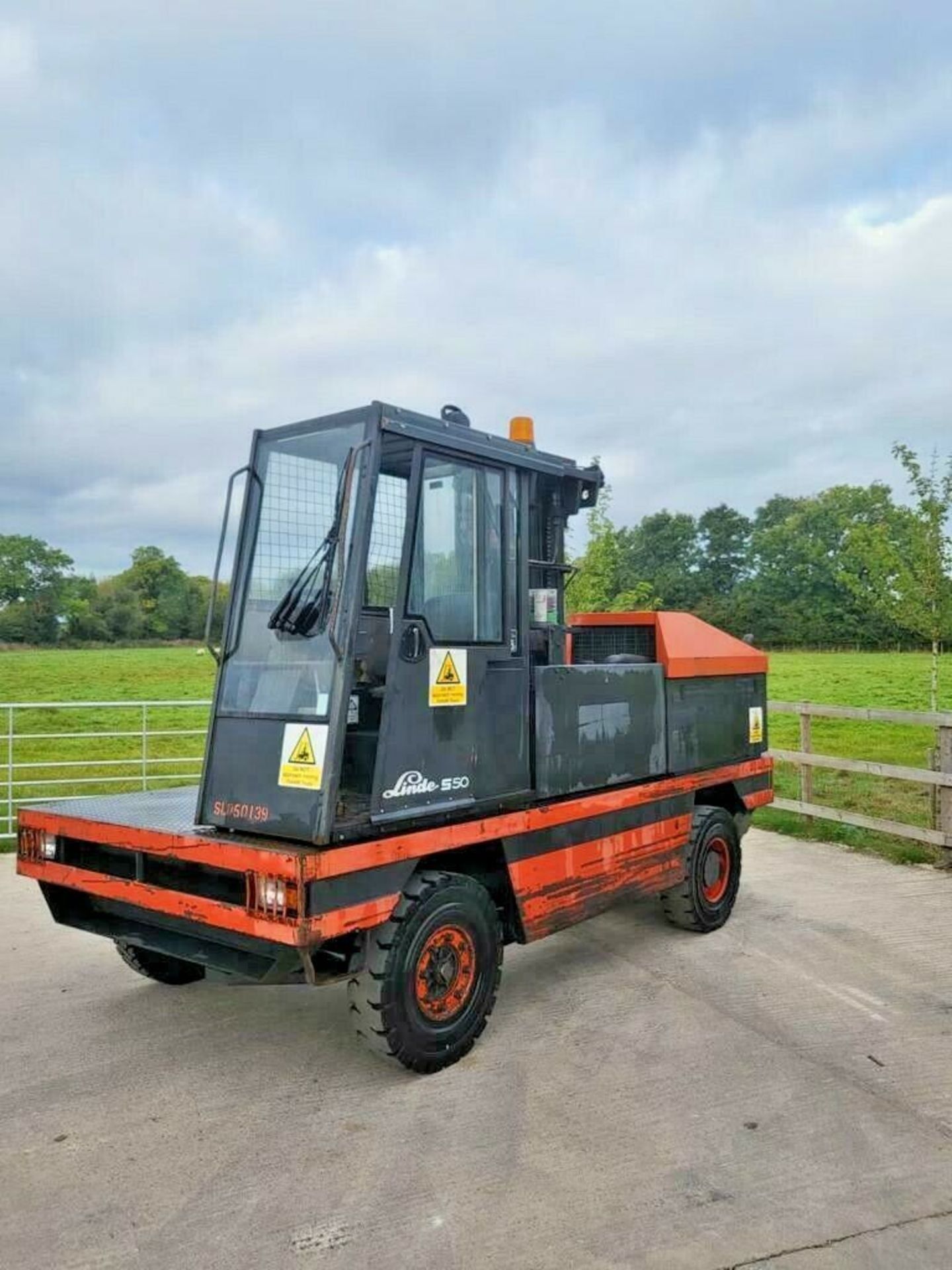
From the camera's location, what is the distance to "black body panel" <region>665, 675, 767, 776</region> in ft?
17.7

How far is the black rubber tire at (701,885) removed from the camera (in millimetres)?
5492

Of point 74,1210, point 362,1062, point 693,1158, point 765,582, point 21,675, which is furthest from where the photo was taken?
point 765,582

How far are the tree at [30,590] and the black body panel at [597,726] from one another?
41.7 meters

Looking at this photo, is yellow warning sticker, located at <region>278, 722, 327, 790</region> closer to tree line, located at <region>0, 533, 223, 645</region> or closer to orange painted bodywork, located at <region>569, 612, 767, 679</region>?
orange painted bodywork, located at <region>569, 612, 767, 679</region>

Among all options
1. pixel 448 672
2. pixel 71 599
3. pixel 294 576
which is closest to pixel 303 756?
pixel 448 672

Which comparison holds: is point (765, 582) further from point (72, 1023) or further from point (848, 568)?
point (72, 1023)

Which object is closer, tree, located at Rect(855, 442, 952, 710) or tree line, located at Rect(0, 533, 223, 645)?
tree, located at Rect(855, 442, 952, 710)

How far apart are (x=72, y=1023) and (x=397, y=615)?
255 cm

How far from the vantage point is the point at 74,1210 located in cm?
279

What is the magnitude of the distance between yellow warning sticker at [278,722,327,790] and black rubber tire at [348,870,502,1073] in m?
0.67

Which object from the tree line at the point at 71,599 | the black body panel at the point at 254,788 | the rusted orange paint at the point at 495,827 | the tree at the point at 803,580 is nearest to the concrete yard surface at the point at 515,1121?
the rusted orange paint at the point at 495,827

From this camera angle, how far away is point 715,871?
19.1 ft

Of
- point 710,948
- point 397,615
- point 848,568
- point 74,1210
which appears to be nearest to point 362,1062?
Answer: point 74,1210

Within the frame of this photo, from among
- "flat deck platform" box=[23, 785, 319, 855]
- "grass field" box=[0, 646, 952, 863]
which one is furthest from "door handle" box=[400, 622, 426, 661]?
"grass field" box=[0, 646, 952, 863]
